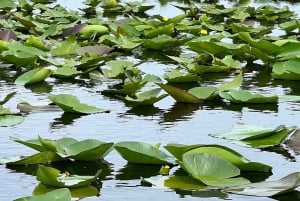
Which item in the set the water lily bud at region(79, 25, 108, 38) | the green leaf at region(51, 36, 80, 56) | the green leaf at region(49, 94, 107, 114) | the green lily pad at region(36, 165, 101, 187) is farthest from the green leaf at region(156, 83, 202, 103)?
the water lily bud at region(79, 25, 108, 38)

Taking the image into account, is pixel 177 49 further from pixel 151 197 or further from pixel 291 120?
pixel 151 197

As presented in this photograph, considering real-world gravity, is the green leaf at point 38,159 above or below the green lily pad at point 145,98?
below

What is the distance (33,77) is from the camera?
320cm

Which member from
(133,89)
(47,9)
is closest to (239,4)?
(47,9)

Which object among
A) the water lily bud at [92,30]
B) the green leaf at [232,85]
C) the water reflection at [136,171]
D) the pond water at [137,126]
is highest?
the water lily bud at [92,30]

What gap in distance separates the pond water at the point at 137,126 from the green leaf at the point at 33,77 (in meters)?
0.02

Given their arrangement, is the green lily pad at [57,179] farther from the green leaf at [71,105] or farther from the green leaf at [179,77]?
the green leaf at [179,77]

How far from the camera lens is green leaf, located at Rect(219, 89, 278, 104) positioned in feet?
9.45

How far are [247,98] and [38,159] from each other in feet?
3.04

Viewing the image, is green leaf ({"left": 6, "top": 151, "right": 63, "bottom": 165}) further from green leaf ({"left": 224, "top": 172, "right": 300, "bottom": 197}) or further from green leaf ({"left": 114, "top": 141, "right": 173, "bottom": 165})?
green leaf ({"left": 224, "top": 172, "right": 300, "bottom": 197})

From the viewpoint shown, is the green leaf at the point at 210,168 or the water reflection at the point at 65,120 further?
the water reflection at the point at 65,120

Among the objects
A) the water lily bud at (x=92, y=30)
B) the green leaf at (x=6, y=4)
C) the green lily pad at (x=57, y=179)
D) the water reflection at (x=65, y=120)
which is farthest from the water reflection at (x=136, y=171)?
the green leaf at (x=6, y=4)

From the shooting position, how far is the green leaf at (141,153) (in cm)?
217

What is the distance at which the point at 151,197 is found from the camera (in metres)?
1.98
